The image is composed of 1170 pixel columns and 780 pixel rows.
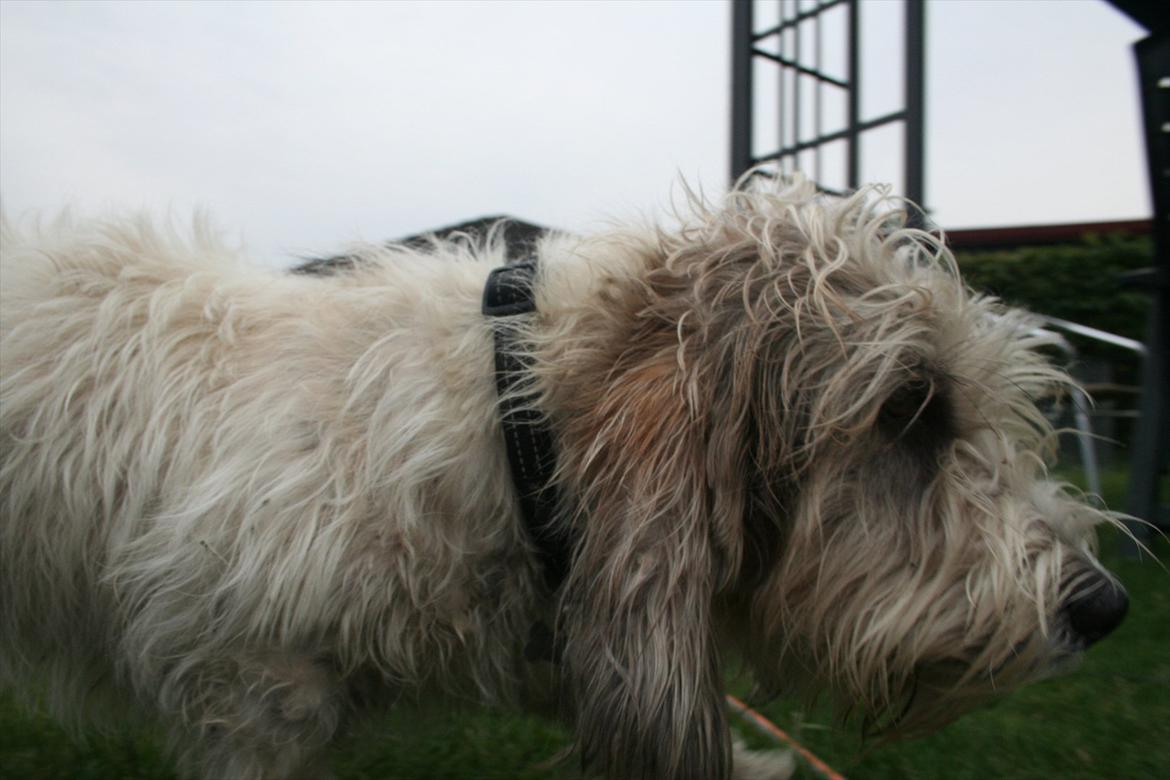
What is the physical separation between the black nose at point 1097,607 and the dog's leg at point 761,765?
4.47ft

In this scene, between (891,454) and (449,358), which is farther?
Answer: (449,358)

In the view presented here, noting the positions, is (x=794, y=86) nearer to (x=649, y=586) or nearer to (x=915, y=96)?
(x=915, y=96)

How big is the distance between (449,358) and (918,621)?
116 cm

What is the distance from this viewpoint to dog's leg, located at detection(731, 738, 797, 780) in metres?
3.03

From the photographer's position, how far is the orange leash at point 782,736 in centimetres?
318

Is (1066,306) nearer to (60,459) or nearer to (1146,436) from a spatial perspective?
(1146,436)

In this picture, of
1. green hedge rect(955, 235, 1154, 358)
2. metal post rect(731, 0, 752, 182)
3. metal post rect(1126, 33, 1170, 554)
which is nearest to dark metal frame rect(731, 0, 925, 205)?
metal post rect(731, 0, 752, 182)

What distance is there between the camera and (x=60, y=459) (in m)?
2.28

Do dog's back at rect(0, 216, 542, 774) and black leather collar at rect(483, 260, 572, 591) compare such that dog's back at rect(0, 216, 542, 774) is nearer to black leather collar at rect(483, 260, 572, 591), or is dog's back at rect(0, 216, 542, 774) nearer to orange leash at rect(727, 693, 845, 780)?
black leather collar at rect(483, 260, 572, 591)

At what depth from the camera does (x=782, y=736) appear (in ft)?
11.4

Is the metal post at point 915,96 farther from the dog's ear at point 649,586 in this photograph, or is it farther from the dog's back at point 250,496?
the dog's ear at point 649,586

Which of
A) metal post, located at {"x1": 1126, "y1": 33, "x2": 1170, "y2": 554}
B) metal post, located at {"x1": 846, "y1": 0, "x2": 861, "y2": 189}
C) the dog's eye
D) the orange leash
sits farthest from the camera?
metal post, located at {"x1": 846, "y1": 0, "x2": 861, "y2": 189}

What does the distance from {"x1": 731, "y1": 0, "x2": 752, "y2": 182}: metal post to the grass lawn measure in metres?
3.45

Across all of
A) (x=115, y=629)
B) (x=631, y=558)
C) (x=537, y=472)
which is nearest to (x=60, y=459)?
(x=115, y=629)
